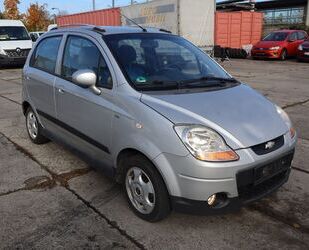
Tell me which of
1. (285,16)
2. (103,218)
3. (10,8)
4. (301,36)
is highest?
(10,8)

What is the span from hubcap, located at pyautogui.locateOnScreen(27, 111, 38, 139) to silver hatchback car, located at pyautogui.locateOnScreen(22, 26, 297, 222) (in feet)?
3.15

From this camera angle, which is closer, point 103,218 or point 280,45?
point 103,218

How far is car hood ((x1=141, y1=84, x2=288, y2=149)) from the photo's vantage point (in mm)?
3162

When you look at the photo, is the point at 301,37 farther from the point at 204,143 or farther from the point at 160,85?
the point at 204,143

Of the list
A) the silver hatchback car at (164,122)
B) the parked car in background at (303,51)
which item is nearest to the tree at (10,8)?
the parked car in background at (303,51)

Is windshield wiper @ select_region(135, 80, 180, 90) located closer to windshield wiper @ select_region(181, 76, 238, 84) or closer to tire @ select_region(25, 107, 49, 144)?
windshield wiper @ select_region(181, 76, 238, 84)

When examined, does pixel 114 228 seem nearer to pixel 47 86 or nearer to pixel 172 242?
pixel 172 242

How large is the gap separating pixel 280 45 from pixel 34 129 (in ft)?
59.4

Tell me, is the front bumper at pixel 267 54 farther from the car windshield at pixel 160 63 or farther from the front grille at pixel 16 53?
the car windshield at pixel 160 63

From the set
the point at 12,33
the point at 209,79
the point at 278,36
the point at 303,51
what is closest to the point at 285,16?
the point at 278,36

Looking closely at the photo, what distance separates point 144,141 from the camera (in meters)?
3.27

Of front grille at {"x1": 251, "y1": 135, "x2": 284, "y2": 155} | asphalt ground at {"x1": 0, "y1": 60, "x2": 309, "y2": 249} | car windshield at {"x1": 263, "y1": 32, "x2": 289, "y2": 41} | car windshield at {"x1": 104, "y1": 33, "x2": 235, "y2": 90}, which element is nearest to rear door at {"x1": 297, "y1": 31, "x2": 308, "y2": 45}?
car windshield at {"x1": 263, "y1": 32, "x2": 289, "y2": 41}

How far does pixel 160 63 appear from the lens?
13.4 ft

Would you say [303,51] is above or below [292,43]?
below
